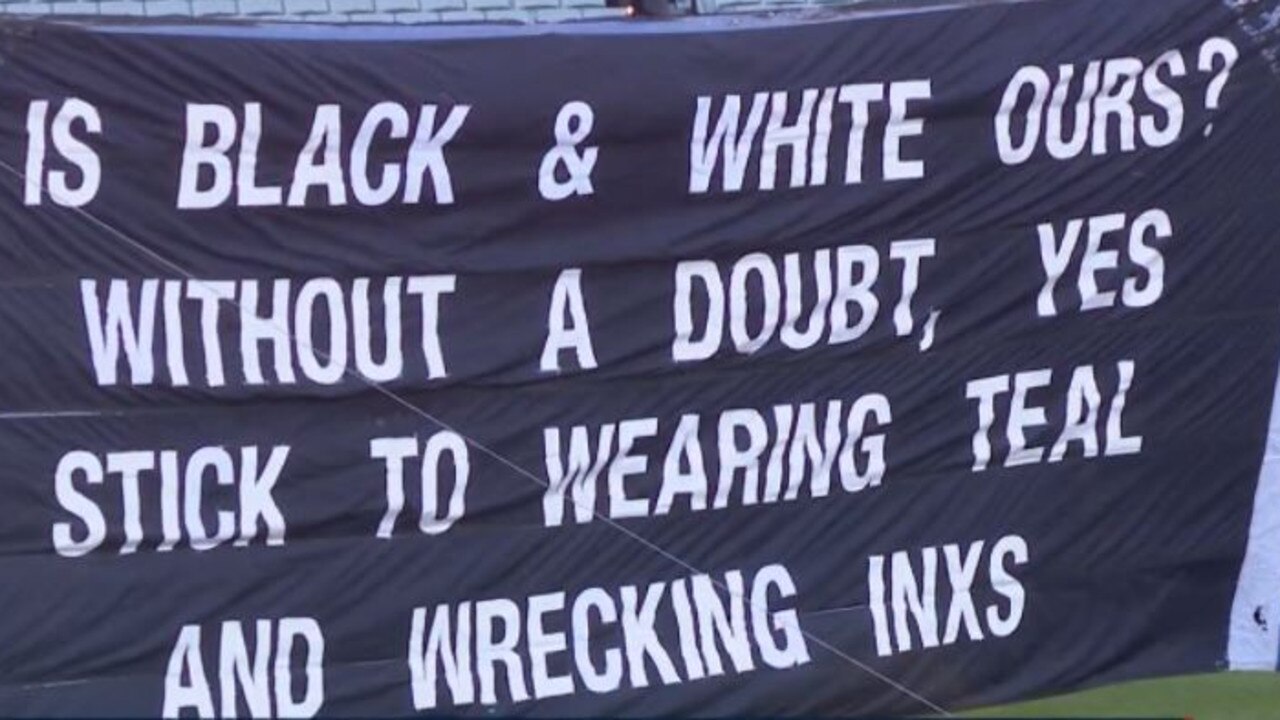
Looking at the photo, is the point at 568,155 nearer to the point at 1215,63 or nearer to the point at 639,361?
the point at 639,361

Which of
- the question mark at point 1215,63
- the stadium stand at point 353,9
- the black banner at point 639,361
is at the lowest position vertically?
the black banner at point 639,361

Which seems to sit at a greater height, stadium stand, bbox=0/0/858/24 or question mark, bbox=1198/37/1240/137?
stadium stand, bbox=0/0/858/24

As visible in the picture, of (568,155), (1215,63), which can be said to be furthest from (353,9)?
(1215,63)

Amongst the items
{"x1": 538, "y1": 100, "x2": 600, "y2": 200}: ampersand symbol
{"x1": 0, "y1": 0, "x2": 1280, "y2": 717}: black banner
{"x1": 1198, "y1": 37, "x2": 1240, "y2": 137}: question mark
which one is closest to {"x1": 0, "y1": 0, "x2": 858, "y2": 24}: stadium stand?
{"x1": 538, "y1": 100, "x2": 600, "y2": 200}: ampersand symbol

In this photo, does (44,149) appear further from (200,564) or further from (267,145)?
(200,564)

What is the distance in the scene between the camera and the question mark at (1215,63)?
810 centimetres

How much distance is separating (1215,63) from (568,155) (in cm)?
228

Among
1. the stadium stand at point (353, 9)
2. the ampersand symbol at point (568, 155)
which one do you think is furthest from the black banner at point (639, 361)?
the stadium stand at point (353, 9)

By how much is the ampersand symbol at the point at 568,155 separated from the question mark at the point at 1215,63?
215cm

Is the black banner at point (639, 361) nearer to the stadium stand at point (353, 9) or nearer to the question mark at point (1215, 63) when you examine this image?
the question mark at point (1215, 63)

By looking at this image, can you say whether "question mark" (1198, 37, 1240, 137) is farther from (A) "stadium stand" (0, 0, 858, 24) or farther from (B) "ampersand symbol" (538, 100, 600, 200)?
(B) "ampersand symbol" (538, 100, 600, 200)

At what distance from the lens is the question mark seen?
8102mm

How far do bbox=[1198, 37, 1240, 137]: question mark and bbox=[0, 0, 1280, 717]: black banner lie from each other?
2 cm

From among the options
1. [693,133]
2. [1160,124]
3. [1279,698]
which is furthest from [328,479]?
[1279,698]
